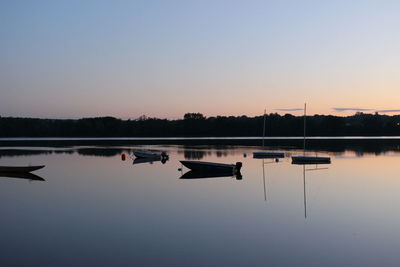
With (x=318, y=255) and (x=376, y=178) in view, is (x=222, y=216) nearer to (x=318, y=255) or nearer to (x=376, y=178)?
(x=318, y=255)

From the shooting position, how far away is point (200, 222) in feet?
59.6

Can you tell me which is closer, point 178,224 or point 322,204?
point 178,224

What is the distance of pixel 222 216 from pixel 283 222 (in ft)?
8.94

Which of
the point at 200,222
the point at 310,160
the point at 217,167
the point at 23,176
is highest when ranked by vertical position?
the point at 217,167

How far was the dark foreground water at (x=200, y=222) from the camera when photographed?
43.0 feet

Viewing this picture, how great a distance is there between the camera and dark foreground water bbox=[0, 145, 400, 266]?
13117 mm

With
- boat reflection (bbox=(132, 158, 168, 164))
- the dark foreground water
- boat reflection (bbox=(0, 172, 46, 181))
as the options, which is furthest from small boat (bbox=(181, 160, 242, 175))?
boat reflection (bbox=(132, 158, 168, 164))

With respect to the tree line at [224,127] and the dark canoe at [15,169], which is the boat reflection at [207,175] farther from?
the tree line at [224,127]

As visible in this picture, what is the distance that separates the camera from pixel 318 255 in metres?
13.3

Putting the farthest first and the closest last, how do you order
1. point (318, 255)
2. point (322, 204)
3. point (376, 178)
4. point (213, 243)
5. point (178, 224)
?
point (376, 178) < point (322, 204) < point (178, 224) < point (213, 243) < point (318, 255)

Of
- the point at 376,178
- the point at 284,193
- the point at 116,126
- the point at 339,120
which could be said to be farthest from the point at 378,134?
the point at 284,193

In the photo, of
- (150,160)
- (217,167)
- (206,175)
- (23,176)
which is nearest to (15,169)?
(23,176)

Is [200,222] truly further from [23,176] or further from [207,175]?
[23,176]

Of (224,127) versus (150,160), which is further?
(224,127)
